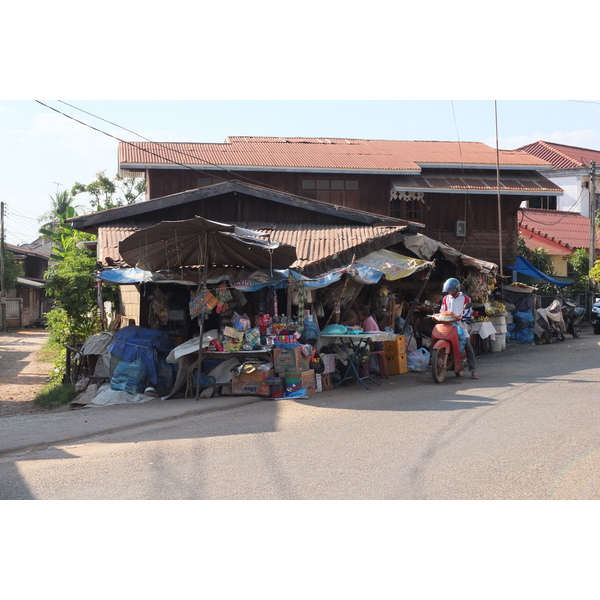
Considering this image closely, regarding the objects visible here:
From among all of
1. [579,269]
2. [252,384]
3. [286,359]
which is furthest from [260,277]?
[579,269]

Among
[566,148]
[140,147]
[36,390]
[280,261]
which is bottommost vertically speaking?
[36,390]

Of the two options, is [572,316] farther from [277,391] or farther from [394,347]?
[277,391]

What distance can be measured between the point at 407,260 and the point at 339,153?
11291mm

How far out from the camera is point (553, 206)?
46875 millimetres

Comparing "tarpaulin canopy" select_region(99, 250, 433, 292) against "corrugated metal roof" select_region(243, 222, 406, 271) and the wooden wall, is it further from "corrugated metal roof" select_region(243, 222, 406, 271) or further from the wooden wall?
the wooden wall

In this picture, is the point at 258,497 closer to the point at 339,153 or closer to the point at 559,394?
the point at 559,394

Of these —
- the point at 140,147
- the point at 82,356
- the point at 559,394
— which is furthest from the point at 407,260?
the point at 140,147

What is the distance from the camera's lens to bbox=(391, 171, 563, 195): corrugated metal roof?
2380 centimetres

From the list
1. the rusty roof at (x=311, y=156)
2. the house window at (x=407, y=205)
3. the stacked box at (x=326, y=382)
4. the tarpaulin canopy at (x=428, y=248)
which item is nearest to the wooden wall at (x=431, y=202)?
the house window at (x=407, y=205)

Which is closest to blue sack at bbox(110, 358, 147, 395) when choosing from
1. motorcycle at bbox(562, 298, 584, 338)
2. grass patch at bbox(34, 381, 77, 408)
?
grass patch at bbox(34, 381, 77, 408)

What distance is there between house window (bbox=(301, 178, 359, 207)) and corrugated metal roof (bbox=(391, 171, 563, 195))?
1419mm

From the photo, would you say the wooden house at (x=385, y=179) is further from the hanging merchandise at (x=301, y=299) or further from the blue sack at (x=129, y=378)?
the blue sack at (x=129, y=378)

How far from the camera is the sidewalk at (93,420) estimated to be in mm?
8789

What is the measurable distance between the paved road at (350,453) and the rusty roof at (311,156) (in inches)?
528
